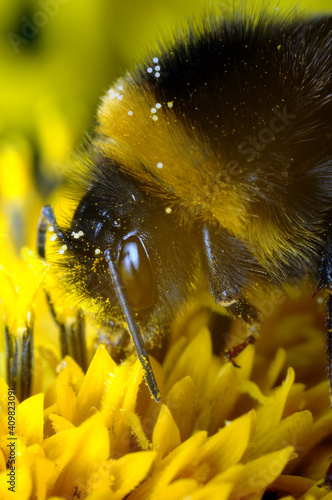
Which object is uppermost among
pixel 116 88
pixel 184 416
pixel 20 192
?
pixel 20 192

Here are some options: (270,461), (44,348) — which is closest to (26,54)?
(44,348)

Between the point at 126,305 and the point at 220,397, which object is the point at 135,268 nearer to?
the point at 126,305

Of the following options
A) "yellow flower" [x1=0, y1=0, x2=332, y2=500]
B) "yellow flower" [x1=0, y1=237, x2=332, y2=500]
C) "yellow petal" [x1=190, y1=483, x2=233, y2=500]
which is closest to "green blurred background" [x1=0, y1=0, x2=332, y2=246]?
"yellow flower" [x1=0, y1=0, x2=332, y2=500]

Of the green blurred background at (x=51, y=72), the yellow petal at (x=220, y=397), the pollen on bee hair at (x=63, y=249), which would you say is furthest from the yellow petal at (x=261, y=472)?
the green blurred background at (x=51, y=72)

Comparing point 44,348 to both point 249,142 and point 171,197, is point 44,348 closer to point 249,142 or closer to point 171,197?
point 171,197

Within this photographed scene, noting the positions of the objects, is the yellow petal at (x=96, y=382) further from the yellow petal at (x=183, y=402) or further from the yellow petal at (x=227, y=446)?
the yellow petal at (x=227, y=446)

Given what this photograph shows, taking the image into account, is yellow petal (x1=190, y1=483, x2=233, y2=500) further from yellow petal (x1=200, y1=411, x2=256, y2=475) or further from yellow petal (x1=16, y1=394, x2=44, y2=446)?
yellow petal (x1=16, y1=394, x2=44, y2=446)
